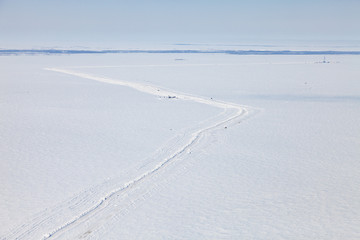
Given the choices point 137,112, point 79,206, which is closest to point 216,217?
point 79,206

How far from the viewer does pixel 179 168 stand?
373 inches

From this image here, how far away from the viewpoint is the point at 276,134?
12.7 metres

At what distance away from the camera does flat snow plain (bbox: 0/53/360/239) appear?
6.77 m

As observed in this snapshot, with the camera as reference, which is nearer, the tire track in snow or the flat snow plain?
the flat snow plain

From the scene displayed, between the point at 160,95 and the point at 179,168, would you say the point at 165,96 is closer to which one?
the point at 160,95

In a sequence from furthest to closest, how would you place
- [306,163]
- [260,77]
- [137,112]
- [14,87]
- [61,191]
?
[260,77] < [14,87] < [137,112] < [306,163] < [61,191]

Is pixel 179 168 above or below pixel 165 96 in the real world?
below

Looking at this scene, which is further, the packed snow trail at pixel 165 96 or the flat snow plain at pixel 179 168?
the packed snow trail at pixel 165 96

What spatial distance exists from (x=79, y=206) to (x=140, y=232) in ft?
4.48

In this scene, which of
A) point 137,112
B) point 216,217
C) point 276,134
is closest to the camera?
point 216,217

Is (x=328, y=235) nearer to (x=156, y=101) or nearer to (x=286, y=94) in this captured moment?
(x=156, y=101)

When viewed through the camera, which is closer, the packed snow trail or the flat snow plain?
the flat snow plain

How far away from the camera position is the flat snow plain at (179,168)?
677 cm

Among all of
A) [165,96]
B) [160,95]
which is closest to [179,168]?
[165,96]
